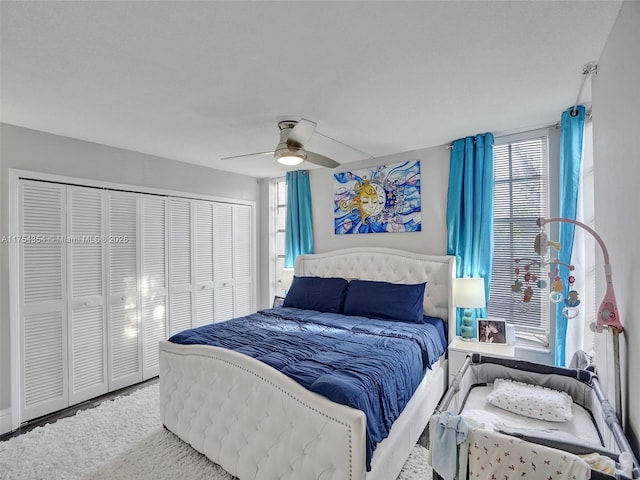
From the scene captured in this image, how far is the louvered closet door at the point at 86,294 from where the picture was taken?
307cm

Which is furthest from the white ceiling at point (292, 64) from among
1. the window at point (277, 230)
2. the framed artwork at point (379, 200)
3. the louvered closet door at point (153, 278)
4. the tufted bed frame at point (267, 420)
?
the window at point (277, 230)

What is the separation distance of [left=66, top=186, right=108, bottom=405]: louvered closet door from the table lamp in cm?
358

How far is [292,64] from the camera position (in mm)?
1867

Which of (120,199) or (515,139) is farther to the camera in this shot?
(120,199)

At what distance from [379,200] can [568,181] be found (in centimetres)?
185

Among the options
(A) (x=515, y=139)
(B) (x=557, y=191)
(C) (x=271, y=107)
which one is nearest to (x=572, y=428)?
(B) (x=557, y=191)

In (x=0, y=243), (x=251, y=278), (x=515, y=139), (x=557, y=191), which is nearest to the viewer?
(x=0, y=243)

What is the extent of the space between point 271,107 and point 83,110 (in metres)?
1.47

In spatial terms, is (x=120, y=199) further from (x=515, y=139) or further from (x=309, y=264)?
(x=515, y=139)

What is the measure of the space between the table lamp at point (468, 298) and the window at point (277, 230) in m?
2.76

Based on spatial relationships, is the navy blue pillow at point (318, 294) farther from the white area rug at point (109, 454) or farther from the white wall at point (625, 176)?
the white wall at point (625, 176)

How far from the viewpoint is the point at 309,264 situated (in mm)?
4332

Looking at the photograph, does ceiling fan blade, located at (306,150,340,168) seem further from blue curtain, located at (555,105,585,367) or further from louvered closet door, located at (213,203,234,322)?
louvered closet door, located at (213,203,234,322)

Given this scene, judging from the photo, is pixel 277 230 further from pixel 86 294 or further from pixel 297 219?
pixel 86 294
